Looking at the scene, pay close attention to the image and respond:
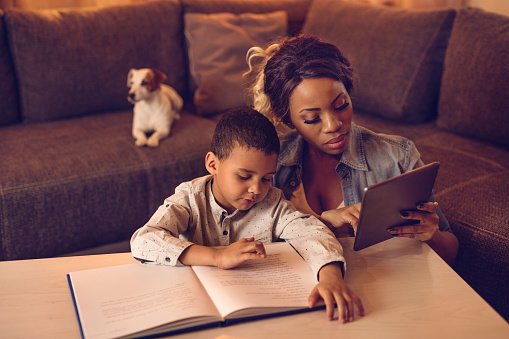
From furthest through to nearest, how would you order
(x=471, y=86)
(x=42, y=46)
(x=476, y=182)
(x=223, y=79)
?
(x=223, y=79) → (x=42, y=46) → (x=471, y=86) → (x=476, y=182)

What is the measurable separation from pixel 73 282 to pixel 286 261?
41 cm

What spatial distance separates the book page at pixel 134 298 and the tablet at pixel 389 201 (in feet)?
1.12

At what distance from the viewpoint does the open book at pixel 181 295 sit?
3.32 ft

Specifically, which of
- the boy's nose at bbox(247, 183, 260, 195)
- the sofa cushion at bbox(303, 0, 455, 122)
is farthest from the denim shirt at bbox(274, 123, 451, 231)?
the sofa cushion at bbox(303, 0, 455, 122)

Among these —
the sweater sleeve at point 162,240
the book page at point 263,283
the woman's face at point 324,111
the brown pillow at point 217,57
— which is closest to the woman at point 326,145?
the woman's face at point 324,111

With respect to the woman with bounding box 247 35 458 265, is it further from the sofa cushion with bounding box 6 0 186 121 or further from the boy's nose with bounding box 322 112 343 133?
the sofa cushion with bounding box 6 0 186 121

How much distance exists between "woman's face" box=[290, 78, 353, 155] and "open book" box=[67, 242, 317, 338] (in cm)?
34

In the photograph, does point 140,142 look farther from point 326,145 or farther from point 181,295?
point 181,295

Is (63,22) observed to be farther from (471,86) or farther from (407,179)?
(407,179)

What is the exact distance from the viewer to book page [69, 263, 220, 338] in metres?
1.00

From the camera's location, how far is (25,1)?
9.09 ft

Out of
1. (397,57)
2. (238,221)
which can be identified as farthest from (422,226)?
(397,57)

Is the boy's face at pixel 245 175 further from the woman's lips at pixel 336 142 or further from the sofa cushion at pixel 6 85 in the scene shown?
the sofa cushion at pixel 6 85

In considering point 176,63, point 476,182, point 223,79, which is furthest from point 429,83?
point 176,63
